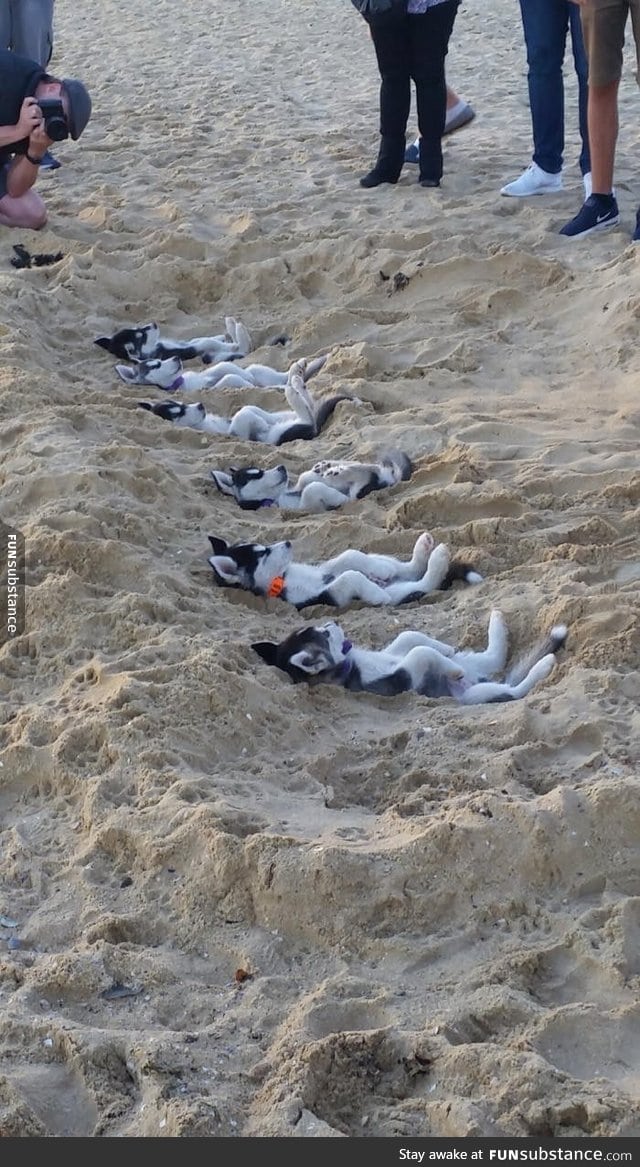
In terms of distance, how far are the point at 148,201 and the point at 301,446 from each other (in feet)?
9.75

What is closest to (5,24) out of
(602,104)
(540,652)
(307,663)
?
(602,104)

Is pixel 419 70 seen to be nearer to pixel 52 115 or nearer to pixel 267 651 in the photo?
pixel 52 115

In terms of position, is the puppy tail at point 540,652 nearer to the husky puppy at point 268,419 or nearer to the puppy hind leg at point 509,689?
the puppy hind leg at point 509,689

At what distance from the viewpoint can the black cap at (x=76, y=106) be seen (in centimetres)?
645

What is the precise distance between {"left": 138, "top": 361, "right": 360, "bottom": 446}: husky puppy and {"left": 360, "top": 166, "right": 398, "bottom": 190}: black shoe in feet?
7.70

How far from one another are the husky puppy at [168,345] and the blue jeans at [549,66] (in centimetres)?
199

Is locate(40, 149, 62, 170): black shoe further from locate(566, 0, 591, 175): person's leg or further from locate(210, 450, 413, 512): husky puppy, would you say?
locate(210, 450, 413, 512): husky puppy

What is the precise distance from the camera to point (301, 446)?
4699 mm

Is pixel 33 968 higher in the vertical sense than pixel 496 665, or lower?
higher

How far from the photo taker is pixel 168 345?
18.0 ft

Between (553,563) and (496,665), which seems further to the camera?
(553,563)

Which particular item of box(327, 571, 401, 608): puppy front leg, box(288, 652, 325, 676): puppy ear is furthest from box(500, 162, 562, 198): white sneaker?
box(288, 652, 325, 676): puppy ear

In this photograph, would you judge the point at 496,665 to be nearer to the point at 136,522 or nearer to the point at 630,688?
the point at 630,688
